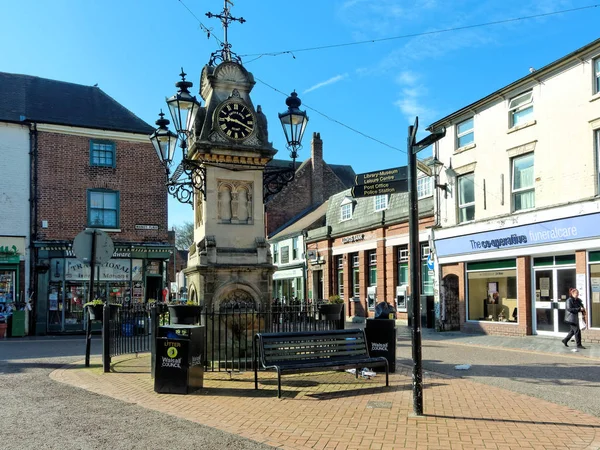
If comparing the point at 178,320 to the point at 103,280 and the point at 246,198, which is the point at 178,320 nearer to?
the point at 246,198

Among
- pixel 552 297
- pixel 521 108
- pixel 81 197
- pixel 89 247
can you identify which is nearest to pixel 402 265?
pixel 552 297

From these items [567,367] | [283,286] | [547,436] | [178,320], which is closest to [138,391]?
[178,320]

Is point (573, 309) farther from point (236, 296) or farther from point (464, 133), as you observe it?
point (464, 133)

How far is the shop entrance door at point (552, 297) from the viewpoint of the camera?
16.9 meters

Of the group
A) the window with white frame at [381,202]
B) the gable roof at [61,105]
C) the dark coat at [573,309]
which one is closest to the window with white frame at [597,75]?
the dark coat at [573,309]

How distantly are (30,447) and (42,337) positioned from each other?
54.8 feet

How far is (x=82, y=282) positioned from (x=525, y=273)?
652 inches

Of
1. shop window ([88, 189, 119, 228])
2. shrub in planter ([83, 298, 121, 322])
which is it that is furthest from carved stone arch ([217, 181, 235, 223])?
shop window ([88, 189, 119, 228])

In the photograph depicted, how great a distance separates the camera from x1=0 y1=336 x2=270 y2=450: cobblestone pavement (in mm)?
5715

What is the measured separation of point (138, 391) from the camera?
27.9ft

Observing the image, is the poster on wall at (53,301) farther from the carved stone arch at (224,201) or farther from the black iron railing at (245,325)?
the carved stone arch at (224,201)

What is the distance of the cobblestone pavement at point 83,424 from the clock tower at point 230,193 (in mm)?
2808

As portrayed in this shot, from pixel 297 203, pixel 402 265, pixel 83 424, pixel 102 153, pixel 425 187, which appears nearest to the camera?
pixel 83 424

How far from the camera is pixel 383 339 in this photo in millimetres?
10438
